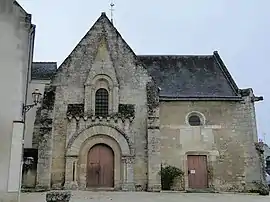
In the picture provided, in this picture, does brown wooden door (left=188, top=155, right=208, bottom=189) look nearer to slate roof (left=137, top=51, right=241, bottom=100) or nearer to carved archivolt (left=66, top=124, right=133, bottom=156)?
slate roof (left=137, top=51, right=241, bottom=100)

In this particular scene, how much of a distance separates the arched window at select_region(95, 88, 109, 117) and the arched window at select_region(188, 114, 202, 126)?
5404mm

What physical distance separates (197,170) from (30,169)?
9.99 meters

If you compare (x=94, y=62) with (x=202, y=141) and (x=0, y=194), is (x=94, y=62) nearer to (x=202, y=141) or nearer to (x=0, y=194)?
(x=202, y=141)

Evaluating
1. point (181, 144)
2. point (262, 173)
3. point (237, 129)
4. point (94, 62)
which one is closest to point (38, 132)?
point (94, 62)

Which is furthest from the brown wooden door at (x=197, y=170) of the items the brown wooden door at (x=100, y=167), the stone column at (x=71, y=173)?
the stone column at (x=71, y=173)

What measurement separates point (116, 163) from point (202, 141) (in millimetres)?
5648

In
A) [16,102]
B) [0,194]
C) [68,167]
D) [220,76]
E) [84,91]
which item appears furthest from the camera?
[220,76]

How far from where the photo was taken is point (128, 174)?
20.3 metres

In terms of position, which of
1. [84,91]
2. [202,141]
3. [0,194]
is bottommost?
[0,194]

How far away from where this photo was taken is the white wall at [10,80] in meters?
11.7

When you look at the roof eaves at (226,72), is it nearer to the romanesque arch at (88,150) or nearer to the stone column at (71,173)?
the romanesque arch at (88,150)

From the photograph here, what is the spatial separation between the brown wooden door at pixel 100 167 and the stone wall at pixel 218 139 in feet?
11.3

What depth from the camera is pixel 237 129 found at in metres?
22.8

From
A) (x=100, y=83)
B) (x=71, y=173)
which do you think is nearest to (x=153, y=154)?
(x=71, y=173)
